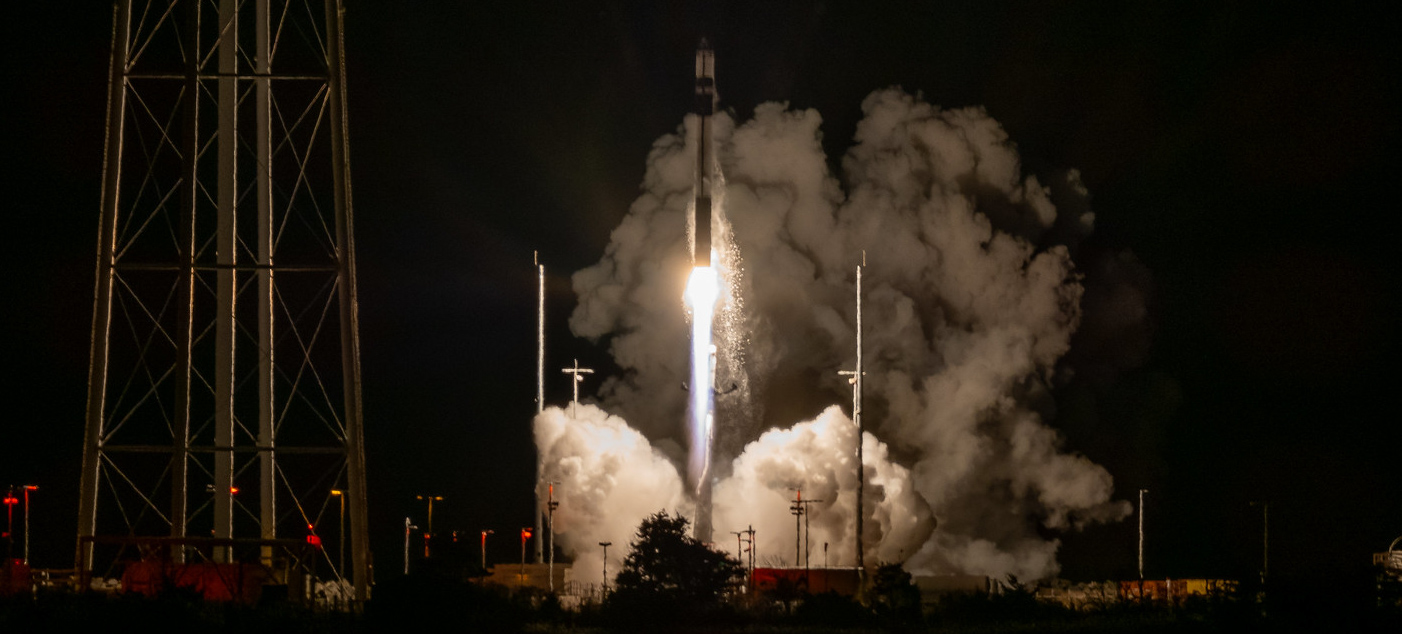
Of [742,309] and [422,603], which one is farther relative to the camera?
[742,309]

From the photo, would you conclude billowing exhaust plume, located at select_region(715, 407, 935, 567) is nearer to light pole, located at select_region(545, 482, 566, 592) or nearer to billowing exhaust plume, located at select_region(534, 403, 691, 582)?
billowing exhaust plume, located at select_region(534, 403, 691, 582)

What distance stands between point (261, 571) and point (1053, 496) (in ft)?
107

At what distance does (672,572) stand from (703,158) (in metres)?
18.1

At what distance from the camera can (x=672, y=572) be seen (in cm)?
3117

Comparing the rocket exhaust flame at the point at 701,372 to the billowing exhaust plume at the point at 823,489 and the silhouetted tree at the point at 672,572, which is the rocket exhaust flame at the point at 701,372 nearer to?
the billowing exhaust plume at the point at 823,489

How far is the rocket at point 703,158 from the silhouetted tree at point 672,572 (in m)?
13.6

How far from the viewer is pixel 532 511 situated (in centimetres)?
6600

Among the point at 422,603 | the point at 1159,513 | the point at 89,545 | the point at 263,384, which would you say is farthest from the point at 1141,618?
the point at 1159,513

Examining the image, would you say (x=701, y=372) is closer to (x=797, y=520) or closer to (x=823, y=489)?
(x=797, y=520)

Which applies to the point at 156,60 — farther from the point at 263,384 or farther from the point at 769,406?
the point at 769,406

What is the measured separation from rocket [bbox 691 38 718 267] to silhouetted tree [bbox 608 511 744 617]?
13.6 metres

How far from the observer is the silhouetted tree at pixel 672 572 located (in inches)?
1159

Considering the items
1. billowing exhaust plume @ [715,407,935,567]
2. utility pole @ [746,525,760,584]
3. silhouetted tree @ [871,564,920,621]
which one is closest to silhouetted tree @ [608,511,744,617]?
silhouetted tree @ [871,564,920,621]

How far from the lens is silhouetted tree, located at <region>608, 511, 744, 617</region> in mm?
29438
